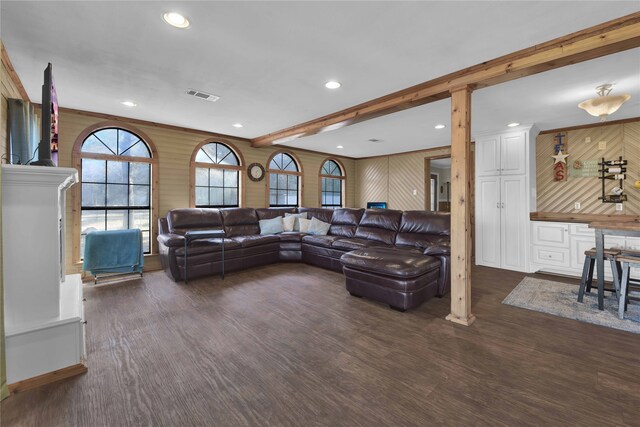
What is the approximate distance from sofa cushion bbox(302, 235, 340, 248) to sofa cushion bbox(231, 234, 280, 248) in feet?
1.85

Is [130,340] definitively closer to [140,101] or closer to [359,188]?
[140,101]

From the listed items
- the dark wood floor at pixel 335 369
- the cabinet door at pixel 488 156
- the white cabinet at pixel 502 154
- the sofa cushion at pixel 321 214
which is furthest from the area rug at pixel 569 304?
the sofa cushion at pixel 321 214

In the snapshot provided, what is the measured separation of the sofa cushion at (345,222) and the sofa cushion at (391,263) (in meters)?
1.83

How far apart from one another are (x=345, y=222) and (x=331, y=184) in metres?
2.91

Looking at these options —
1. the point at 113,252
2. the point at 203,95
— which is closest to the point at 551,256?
the point at 203,95

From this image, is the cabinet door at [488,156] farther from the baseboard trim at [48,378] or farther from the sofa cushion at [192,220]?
the baseboard trim at [48,378]

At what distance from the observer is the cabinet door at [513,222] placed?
461cm

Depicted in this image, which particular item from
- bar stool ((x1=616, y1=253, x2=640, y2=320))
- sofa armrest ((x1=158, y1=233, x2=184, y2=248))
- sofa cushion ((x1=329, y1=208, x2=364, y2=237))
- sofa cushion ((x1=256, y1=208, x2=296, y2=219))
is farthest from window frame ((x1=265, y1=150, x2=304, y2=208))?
bar stool ((x1=616, y1=253, x2=640, y2=320))

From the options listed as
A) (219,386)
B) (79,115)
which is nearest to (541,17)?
(219,386)

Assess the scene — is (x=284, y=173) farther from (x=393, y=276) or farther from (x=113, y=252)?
(x=393, y=276)

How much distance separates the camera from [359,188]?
8.72 meters

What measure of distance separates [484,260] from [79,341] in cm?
565

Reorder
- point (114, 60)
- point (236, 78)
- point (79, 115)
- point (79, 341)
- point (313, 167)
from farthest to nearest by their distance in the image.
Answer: point (313, 167)
point (79, 115)
point (236, 78)
point (114, 60)
point (79, 341)

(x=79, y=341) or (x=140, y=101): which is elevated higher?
(x=140, y=101)
